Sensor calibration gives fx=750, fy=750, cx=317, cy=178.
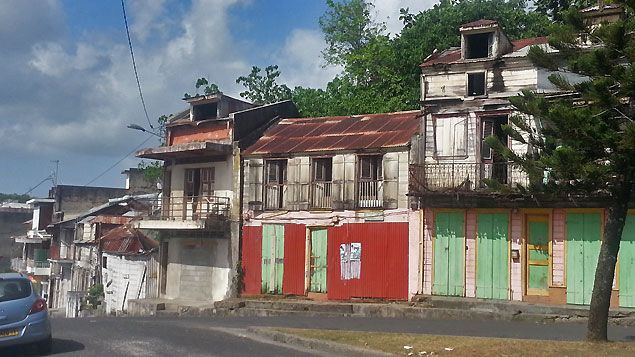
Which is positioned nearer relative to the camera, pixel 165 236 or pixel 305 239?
pixel 305 239

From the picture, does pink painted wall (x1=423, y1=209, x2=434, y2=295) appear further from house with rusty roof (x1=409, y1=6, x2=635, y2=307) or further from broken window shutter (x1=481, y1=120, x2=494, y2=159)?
broken window shutter (x1=481, y1=120, x2=494, y2=159)

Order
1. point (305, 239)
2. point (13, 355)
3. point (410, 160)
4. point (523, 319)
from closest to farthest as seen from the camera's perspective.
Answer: point (13, 355)
point (523, 319)
point (410, 160)
point (305, 239)

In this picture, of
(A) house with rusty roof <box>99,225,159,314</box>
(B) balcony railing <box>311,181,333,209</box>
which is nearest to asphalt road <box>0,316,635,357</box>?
(B) balcony railing <box>311,181,333,209</box>

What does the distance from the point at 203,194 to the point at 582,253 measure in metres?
14.8

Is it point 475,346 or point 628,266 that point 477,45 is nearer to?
point 628,266

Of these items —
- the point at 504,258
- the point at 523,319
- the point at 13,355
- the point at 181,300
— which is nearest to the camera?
the point at 13,355

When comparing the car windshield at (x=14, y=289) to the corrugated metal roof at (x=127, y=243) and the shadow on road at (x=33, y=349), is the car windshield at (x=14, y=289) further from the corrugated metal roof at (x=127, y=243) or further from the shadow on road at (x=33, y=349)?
the corrugated metal roof at (x=127, y=243)

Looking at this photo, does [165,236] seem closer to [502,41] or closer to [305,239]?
[305,239]

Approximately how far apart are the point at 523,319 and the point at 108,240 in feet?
83.5

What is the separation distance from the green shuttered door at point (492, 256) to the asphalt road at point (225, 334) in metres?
3.06

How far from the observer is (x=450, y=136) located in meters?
23.7

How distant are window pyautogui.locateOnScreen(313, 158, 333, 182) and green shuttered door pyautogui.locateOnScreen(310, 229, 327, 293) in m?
1.88

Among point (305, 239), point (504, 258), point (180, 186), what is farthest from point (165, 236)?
point (504, 258)

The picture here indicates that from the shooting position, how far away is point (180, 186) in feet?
101
